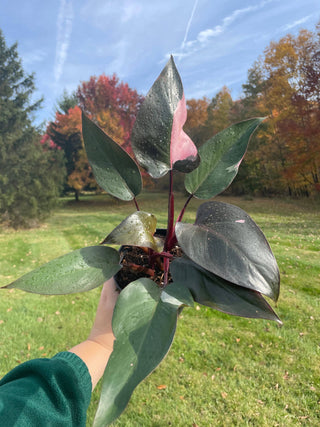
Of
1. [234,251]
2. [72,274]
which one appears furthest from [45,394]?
[234,251]

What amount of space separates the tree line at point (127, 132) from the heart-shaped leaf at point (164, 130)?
27.8 ft

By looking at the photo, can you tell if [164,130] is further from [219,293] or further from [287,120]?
[287,120]

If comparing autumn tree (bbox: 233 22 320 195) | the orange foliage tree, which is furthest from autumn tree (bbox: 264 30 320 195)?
the orange foliage tree

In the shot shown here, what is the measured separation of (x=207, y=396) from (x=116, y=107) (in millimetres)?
15860

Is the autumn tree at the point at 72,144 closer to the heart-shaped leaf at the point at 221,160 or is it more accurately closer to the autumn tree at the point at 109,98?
the autumn tree at the point at 109,98

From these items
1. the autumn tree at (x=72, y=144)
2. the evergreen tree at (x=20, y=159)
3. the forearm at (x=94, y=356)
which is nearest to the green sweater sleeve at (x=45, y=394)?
the forearm at (x=94, y=356)

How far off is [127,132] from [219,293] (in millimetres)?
13667

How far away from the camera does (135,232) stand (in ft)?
1.78

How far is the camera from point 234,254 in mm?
494

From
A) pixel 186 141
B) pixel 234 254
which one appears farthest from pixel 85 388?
pixel 186 141

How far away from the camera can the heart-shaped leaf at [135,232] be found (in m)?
0.51

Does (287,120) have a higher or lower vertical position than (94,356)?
higher

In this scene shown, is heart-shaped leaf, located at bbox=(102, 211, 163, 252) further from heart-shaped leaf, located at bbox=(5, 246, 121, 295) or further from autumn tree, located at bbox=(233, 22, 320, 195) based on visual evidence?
autumn tree, located at bbox=(233, 22, 320, 195)

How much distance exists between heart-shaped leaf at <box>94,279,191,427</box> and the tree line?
8.62 m
